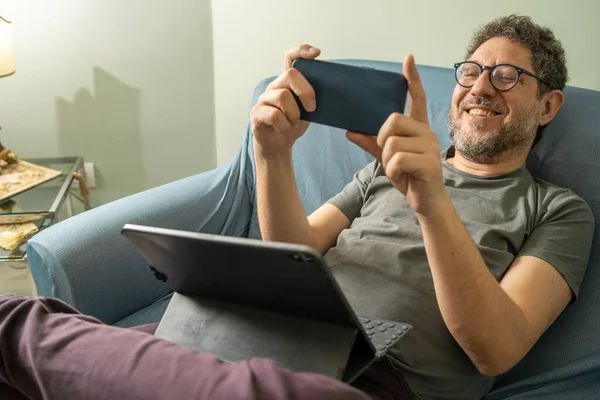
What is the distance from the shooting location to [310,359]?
0.79 meters

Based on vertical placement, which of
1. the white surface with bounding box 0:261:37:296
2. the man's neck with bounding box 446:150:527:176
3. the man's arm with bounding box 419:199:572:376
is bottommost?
the white surface with bounding box 0:261:37:296

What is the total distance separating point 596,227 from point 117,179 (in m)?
1.62

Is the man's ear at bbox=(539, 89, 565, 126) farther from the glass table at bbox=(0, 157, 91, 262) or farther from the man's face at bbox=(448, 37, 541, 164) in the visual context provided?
the glass table at bbox=(0, 157, 91, 262)

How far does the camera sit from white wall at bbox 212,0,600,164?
4.71 ft

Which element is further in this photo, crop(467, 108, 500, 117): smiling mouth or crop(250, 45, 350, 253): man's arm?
crop(467, 108, 500, 117): smiling mouth

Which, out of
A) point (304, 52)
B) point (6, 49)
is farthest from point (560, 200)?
point (6, 49)

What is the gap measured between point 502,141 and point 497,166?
0.06m

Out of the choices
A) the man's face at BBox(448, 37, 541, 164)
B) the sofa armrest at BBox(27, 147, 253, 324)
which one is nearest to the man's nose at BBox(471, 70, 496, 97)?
the man's face at BBox(448, 37, 541, 164)

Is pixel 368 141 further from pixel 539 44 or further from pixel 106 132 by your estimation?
pixel 106 132

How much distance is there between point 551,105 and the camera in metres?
1.22

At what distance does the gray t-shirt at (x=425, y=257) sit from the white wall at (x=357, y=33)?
1.59 feet

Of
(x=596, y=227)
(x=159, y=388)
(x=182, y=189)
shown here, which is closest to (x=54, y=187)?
(x=182, y=189)

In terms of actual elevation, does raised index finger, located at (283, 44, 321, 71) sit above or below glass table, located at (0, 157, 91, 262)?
above

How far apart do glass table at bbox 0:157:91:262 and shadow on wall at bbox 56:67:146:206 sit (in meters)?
0.09
